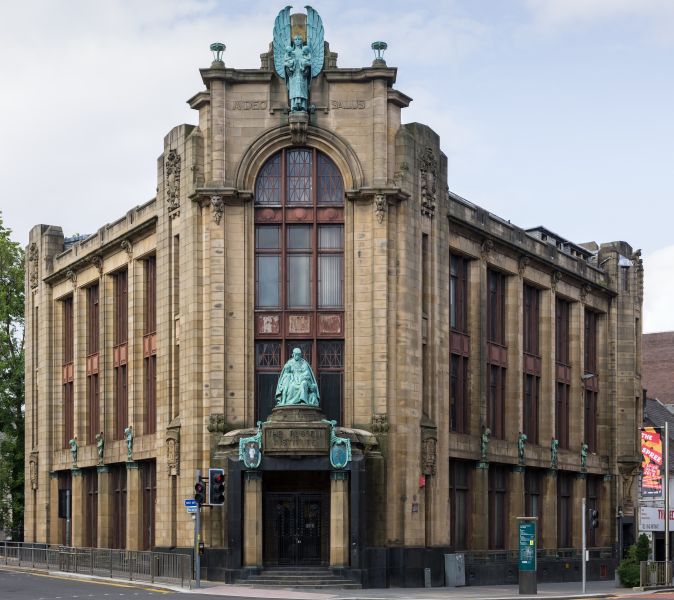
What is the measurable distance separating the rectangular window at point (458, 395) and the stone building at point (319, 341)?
12 centimetres

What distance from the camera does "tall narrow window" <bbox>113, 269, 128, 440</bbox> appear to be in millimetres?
67312

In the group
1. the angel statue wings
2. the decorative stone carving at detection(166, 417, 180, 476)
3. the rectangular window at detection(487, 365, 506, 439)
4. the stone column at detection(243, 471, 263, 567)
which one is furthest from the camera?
the rectangular window at detection(487, 365, 506, 439)

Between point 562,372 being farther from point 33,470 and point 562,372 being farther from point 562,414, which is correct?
point 33,470

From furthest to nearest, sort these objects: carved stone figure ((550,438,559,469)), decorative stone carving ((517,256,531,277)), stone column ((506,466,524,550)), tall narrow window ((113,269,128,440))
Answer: carved stone figure ((550,438,559,469))
decorative stone carving ((517,256,531,277))
tall narrow window ((113,269,128,440))
stone column ((506,466,524,550))

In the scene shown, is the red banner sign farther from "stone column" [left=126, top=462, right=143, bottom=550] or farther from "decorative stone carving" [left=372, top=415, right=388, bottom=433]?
"stone column" [left=126, top=462, right=143, bottom=550]

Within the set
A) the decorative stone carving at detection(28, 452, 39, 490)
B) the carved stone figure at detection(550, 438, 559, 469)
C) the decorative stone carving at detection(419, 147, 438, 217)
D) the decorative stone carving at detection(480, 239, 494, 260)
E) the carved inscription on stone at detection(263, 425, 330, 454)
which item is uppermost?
the decorative stone carving at detection(419, 147, 438, 217)

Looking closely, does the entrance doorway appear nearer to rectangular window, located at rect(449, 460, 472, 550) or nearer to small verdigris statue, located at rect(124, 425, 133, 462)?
rectangular window, located at rect(449, 460, 472, 550)

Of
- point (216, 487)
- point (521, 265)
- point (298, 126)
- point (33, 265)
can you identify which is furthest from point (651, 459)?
point (33, 265)

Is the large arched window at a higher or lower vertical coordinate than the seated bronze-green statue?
higher

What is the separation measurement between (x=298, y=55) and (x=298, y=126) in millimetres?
2763

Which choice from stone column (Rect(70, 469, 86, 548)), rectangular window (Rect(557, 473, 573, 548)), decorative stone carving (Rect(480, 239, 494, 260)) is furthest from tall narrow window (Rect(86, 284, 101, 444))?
rectangular window (Rect(557, 473, 573, 548))

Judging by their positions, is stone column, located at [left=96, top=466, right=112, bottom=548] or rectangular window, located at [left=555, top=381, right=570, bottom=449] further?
rectangular window, located at [left=555, top=381, right=570, bottom=449]

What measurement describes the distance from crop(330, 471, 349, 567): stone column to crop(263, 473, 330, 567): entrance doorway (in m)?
1.46

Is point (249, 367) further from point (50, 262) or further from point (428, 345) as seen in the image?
point (50, 262)
